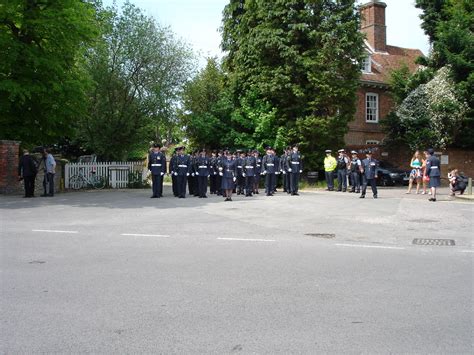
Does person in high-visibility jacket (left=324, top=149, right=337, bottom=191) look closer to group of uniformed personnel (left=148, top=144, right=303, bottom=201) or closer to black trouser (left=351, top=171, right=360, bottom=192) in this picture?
black trouser (left=351, top=171, right=360, bottom=192)

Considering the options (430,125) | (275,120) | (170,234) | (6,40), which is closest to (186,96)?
(275,120)

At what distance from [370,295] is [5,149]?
1866cm

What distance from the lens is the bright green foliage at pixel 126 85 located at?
28.3m

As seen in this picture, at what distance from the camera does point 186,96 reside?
32719mm

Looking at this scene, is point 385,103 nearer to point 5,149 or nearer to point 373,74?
point 373,74

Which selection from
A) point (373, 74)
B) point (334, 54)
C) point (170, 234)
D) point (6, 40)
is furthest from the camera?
point (373, 74)

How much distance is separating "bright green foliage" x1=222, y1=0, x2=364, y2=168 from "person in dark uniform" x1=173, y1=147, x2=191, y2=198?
9.69 metres

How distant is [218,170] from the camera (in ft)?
78.7

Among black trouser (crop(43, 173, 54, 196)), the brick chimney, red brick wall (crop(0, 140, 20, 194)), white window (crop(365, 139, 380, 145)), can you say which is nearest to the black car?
white window (crop(365, 139, 380, 145))

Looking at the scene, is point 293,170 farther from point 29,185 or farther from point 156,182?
point 29,185

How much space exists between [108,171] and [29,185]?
7971 millimetres

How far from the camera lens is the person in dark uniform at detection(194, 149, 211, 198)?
74.1 feet

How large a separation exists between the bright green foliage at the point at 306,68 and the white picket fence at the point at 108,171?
26.4ft

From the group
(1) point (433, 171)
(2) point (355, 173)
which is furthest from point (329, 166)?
(1) point (433, 171)
